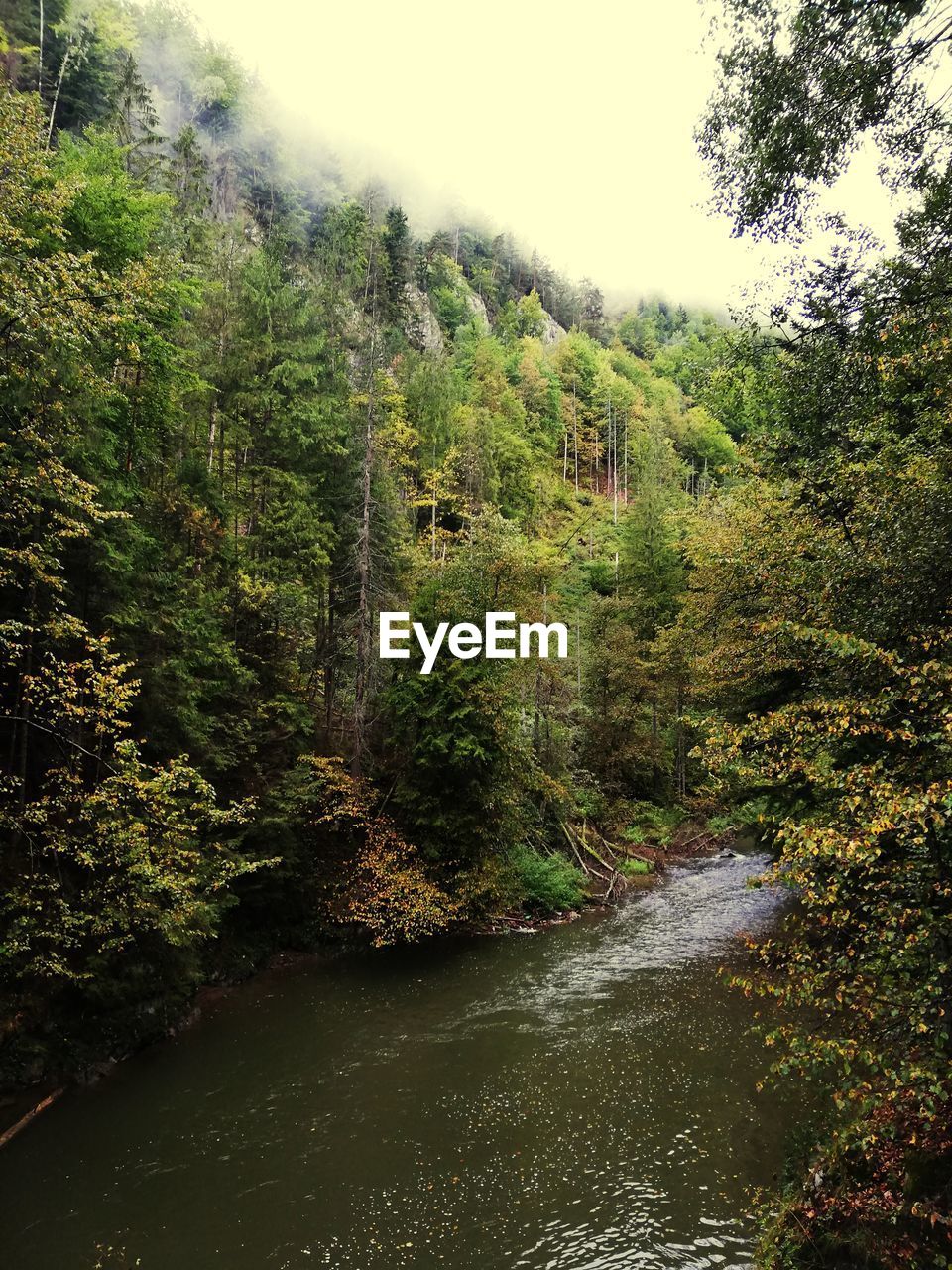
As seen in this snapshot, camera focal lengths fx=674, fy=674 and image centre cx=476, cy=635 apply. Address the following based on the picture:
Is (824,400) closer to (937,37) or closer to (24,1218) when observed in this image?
(937,37)

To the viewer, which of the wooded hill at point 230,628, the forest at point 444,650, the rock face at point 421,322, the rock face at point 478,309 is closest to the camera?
the forest at point 444,650

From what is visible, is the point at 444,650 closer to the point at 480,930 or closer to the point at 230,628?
the point at 230,628

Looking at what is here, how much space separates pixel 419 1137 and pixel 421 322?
2168 inches

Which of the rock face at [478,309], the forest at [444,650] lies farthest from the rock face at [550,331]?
the forest at [444,650]

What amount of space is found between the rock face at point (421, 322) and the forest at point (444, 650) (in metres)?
14.8

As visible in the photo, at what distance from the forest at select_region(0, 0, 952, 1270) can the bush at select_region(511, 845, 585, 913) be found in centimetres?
12

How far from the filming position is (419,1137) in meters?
9.31

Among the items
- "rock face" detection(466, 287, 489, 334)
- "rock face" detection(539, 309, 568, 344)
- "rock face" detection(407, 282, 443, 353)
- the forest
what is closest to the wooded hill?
the forest

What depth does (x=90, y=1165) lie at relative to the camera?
8570 millimetres

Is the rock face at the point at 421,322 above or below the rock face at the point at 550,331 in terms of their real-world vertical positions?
below

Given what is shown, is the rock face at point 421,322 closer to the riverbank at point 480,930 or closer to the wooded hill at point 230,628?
the wooded hill at point 230,628

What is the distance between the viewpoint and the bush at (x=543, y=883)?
19.7m

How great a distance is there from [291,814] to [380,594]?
21.6ft

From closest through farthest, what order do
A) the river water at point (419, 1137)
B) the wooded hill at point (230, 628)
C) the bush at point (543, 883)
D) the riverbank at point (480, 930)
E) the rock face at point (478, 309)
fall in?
the river water at point (419, 1137) → the wooded hill at point (230, 628) → the riverbank at point (480, 930) → the bush at point (543, 883) → the rock face at point (478, 309)
